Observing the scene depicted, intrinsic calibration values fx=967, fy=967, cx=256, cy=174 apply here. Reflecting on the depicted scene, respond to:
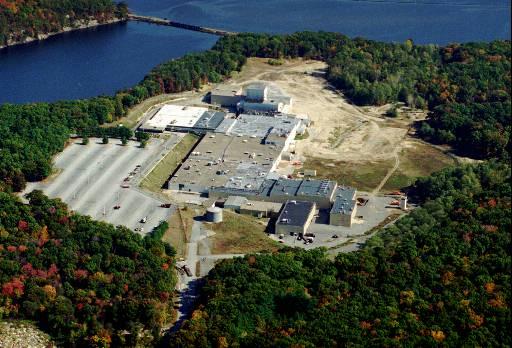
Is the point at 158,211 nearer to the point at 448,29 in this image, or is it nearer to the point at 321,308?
the point at 321,308

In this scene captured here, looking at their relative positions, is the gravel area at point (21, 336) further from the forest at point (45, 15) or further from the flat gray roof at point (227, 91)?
the forest at point (45, 15)

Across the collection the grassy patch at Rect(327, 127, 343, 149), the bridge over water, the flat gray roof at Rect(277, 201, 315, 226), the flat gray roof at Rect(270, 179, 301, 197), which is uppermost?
the flat gray roof at Rect(270, 179, 301, 197)

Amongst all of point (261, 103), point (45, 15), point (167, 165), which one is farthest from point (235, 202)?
point (45, 15)

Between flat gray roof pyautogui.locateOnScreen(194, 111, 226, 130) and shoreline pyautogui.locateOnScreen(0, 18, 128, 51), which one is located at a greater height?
flat gray roof pyautogui.locateOnScreen(194, 111, 226, 130)

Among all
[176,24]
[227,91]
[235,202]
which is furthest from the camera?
[176,24]

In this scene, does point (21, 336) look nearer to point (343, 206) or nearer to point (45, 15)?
point (343, 206)

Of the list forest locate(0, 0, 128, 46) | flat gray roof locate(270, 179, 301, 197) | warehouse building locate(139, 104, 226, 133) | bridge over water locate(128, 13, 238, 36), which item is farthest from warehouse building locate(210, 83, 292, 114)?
forest locate(0, 0, 128, 46)

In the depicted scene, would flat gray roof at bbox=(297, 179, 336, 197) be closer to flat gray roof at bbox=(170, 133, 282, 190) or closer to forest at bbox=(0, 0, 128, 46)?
flat gray roof at bbox=(170, 133, 282, 190)
